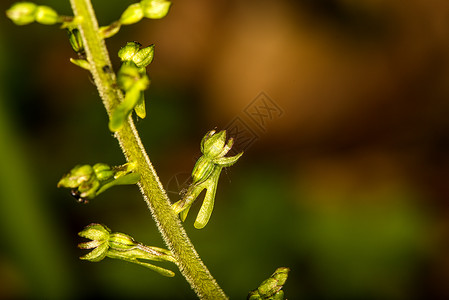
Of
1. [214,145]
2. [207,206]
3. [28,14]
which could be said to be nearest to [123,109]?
[28,14]

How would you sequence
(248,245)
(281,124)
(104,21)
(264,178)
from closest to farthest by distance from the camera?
(248,245) < (264,178) < (104,21) < (281,124)

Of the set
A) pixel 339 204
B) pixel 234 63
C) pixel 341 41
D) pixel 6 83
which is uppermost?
pixel 6 83

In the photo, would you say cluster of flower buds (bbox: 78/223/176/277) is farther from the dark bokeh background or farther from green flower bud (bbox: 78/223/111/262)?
the dark bokeh background

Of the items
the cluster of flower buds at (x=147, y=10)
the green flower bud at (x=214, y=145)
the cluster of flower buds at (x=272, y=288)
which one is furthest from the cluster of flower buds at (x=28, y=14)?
the cluster of flower buds at (x=272, y=288)

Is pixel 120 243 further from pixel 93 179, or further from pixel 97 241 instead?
pixel 93 179

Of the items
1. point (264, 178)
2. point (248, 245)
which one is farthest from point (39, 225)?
point (264, 178)

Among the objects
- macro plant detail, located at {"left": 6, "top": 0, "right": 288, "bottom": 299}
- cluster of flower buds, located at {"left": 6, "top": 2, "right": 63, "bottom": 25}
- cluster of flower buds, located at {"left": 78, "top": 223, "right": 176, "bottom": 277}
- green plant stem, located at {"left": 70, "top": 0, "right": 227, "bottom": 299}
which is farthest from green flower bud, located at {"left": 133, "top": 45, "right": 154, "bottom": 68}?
cluster of flower buds, located at {"left": 78, "top": 223, "right": 176, "bottom": 277}

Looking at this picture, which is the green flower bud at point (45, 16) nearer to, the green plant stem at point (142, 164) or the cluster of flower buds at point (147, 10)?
the green plant stem at point (142, 164)

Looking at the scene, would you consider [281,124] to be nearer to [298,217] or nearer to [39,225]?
[298,217]
